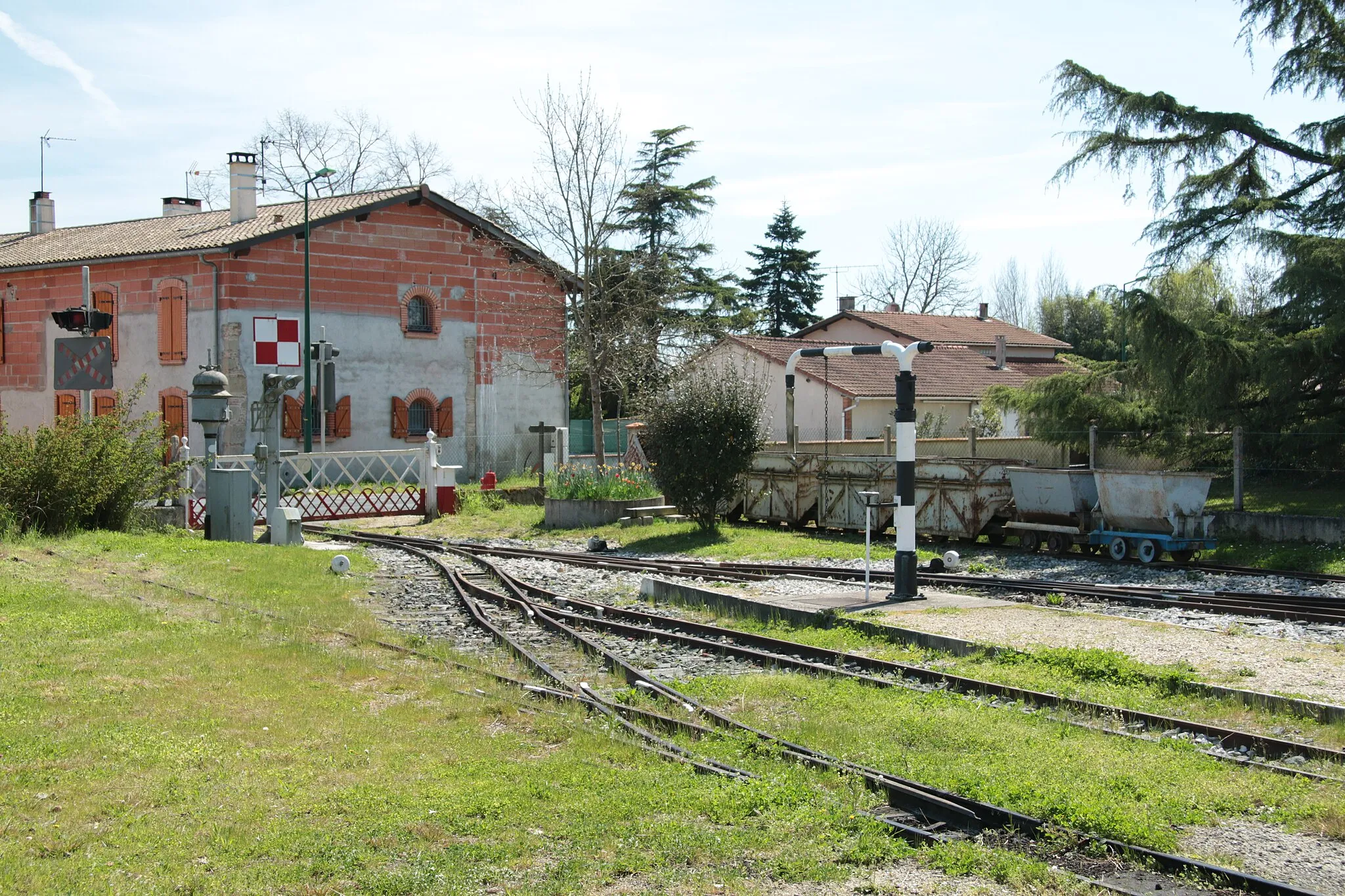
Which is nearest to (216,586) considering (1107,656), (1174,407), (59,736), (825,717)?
(59,736)

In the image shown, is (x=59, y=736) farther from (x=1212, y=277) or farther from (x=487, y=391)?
(x=487, y=391)

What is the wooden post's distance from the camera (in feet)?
66.2

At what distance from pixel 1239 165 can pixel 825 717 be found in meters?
19.1

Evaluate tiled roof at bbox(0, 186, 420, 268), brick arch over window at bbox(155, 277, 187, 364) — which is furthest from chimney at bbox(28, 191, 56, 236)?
brick arch over window at bbox(155, 277, 187, 364)

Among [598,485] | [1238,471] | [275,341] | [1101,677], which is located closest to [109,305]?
[275,341]

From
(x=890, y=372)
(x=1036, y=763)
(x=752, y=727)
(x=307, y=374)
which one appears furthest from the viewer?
(x=890, y=372)

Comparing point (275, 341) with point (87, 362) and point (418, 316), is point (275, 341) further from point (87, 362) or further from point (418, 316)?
point (87, 362)

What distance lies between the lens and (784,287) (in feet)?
196

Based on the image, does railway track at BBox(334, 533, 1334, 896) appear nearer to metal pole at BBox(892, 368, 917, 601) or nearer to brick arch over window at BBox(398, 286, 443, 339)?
metal pole at BBox(892, 368, 917, 601)

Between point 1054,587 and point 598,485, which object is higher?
point 598,485

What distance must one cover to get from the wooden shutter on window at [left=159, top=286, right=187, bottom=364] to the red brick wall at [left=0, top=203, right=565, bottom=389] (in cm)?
39

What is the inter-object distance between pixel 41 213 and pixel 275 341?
65.1 ft

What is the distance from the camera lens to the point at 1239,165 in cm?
2283

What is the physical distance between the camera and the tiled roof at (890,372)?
41000 millimetres
